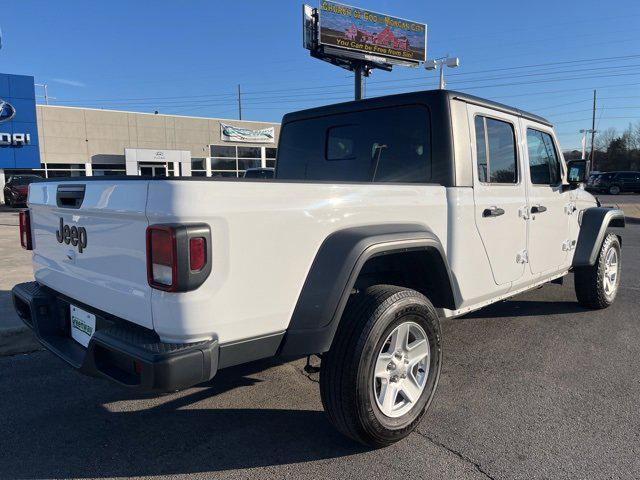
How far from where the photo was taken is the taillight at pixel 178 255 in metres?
2.00

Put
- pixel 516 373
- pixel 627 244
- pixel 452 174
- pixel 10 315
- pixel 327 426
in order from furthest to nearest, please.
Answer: pixel 627 244
pixel 10 315
pixel 516 373
pixel 452 174
pixel 327 426

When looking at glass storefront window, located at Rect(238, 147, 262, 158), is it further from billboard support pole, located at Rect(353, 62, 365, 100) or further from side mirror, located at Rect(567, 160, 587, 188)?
side mirror, located at Rect(567, 160, 587, 188)

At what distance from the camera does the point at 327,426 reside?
3064mm

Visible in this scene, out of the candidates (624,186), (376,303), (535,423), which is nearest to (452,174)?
(376,303)

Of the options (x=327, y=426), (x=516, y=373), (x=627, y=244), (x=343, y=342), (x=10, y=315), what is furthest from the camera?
(x=627, y=244)

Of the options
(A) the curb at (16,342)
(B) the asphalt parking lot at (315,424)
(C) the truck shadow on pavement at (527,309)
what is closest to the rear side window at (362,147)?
(B) the asphalt parking lot at (315,424)

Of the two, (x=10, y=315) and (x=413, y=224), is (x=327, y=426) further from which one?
(x=10, y=315)

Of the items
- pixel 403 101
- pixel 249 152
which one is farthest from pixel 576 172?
pixel 249 152

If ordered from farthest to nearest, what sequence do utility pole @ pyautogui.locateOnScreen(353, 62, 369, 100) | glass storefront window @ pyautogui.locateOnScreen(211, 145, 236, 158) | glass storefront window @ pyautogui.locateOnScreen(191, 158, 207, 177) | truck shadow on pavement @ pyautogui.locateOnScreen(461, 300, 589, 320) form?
glass storefront window @ pyautogui.locateOnScreen(211, 145, 236, 158) < glass storefront window @ pyautogui.locateOnScreen(191, 158, 207, 177) < utility pole @ pyautogui.locateOnScreen(353, 62, 369, 100) < truck shadow on pavement @ pyautogui.locateOnScreen(461, 300, 589, 320)

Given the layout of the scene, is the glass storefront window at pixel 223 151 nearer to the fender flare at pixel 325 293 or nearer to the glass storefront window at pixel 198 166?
the glass storefront window at pixel 198 166

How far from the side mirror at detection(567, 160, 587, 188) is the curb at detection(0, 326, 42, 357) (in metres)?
5.27

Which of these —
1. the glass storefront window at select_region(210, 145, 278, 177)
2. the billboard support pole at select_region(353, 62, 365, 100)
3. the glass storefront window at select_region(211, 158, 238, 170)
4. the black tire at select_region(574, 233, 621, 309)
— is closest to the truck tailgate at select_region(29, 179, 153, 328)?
the black tire at select_region(574, 233, 621, 309)

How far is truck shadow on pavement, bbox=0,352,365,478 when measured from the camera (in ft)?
8.72

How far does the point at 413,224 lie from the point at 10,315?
4154mm
